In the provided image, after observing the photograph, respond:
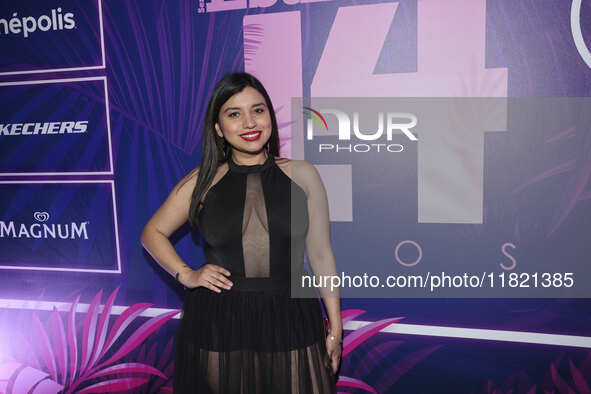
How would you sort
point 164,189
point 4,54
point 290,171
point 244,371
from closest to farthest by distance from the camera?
point 244,371 < point 290,171 < point 164,189 < point 4,54

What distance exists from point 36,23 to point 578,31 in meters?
2.55

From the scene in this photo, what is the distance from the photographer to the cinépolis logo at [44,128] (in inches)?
90.7

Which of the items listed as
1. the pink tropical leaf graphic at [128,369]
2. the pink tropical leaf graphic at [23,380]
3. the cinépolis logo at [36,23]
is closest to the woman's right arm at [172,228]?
the pink tropical leaf graphic at [128,369]

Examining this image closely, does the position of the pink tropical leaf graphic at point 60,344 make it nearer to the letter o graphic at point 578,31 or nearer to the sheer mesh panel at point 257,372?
the sheer mesh panel at point 257,372

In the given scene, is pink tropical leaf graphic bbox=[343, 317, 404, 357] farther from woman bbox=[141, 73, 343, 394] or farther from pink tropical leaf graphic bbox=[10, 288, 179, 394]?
pink tropical leaf graphic bbox=[10, 288, 179, 394]

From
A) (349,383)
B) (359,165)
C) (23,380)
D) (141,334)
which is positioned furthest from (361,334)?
(23,380)

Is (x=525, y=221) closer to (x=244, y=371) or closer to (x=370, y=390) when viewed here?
(x=370, y=390)

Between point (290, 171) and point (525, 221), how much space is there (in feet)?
3.32

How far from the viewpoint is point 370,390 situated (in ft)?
6.82

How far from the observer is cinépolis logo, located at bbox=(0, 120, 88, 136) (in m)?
2.30

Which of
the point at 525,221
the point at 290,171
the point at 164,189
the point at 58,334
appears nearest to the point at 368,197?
the point at 290,171

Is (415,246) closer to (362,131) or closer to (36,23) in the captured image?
(362,131)

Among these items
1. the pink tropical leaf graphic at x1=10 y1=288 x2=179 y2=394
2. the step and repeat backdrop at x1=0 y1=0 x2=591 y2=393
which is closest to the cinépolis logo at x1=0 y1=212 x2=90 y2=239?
the step and repeat backdrop at x1=0 y1=0 x2=591 y2=393

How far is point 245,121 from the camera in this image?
1.58 meters
